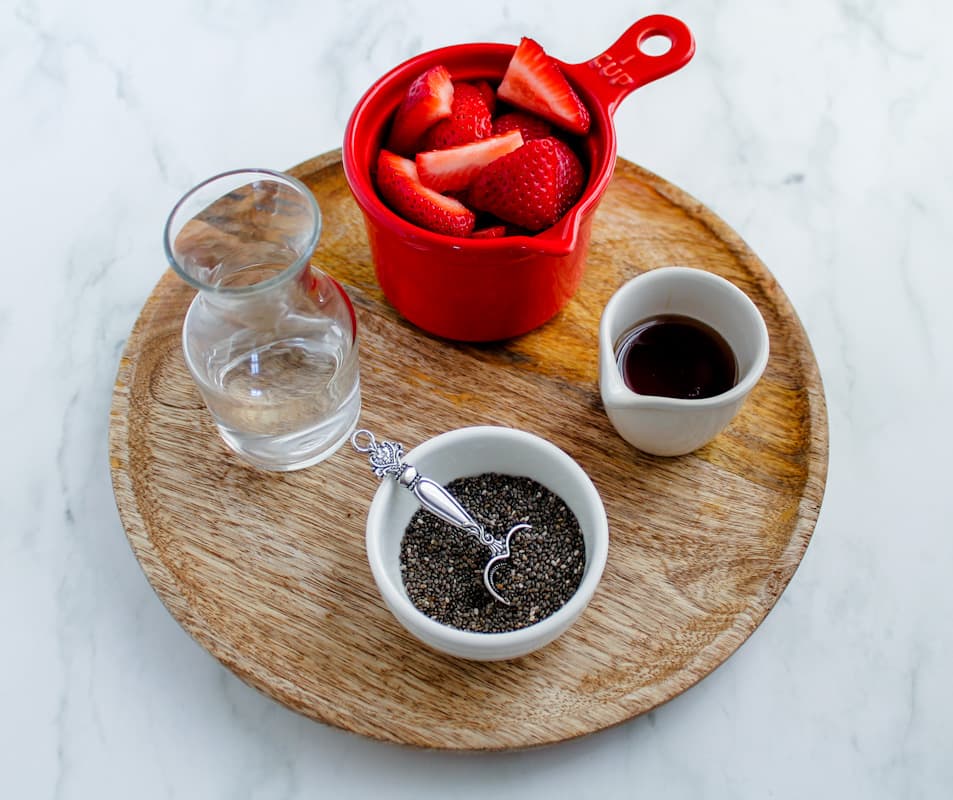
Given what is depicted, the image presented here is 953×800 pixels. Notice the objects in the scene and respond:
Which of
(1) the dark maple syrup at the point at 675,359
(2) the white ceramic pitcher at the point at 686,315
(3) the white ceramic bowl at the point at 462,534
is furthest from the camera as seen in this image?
(1) the dark maple syrup at the point at 675,359

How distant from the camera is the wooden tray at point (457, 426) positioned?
1384 millimetres

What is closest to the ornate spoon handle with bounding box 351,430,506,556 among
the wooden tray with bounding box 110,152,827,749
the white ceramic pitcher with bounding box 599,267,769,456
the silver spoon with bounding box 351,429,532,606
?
the silver spoon with bounding box 351,429,532,606

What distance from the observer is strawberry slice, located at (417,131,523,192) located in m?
1.53

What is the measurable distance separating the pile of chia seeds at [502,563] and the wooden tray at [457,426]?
8cm

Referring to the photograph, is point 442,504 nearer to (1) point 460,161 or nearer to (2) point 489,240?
(2) point 489,240

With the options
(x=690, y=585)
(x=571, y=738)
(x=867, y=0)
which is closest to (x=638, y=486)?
(x=690, y=585)

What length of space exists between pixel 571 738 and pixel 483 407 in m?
0.53

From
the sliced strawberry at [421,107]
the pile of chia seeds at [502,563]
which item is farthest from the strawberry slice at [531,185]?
the pile of chia seeds at [502,563]

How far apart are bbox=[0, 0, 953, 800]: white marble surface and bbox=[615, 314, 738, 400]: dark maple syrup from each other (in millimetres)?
A: 332

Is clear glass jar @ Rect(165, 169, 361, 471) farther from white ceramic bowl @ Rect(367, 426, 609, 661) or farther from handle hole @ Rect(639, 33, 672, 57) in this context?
handle hole @ Rect(639, 33, 672, 57)

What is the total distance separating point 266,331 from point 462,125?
440 mm

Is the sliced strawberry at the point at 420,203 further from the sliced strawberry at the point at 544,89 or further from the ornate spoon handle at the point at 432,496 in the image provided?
the ornate spoon handle at the point at 432,496

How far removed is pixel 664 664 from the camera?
1.40 metres

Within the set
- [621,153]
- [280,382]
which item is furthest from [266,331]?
[621,153]
